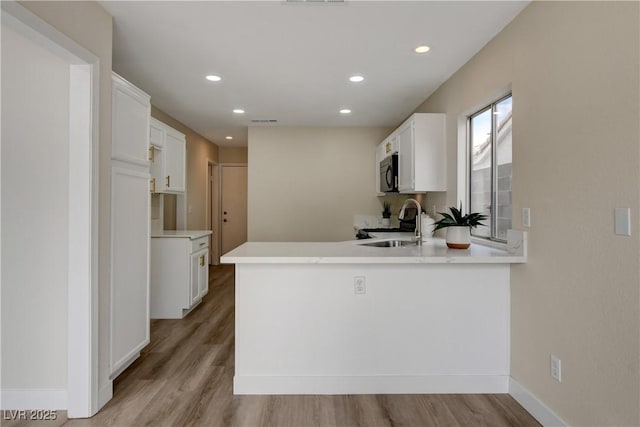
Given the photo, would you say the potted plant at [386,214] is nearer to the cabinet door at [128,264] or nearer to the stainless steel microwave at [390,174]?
the stainless steel microwave at [390,174]

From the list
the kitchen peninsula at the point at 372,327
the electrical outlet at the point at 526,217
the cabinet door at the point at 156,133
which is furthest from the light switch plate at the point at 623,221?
the cabinet door at the point at 156,133

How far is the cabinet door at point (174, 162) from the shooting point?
4.02 m

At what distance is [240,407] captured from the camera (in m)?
2.11

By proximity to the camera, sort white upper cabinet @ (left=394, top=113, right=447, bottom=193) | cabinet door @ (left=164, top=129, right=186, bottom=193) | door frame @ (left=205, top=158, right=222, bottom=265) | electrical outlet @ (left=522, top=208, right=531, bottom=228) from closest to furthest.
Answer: electrical outlet @ (left=522, top=208, right=531, bottom=228)
white upper cabinet @ (left=394, top=113, right=447, bottom=193)
cabinet door @ (left=164, top=129, right=186, bottom=193)
door frame @ (left=205, top=158, right=222, bottom=265)

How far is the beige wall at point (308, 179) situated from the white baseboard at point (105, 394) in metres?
3.23

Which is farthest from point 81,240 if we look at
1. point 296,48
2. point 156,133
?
point 156,133

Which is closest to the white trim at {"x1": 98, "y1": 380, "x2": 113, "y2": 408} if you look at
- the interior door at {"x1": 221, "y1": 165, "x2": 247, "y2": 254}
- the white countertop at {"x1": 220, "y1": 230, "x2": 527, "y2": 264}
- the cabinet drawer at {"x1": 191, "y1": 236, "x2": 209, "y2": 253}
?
the white countertop at {"x1": 220, "y1": 230, "x2": 527, "y2": 264}

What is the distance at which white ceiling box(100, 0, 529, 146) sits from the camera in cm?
216

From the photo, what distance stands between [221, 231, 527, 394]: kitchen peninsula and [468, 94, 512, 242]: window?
1.43 ft

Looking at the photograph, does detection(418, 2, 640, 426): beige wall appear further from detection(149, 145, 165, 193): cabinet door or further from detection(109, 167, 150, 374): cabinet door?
detection(149, 145, 165, 193): cabinet door

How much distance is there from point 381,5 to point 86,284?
2.37 metres

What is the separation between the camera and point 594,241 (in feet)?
5.26

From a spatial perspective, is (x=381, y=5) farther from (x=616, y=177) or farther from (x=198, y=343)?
(x=198, y=343)

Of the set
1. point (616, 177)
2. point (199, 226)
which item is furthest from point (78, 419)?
point (199, 226)
